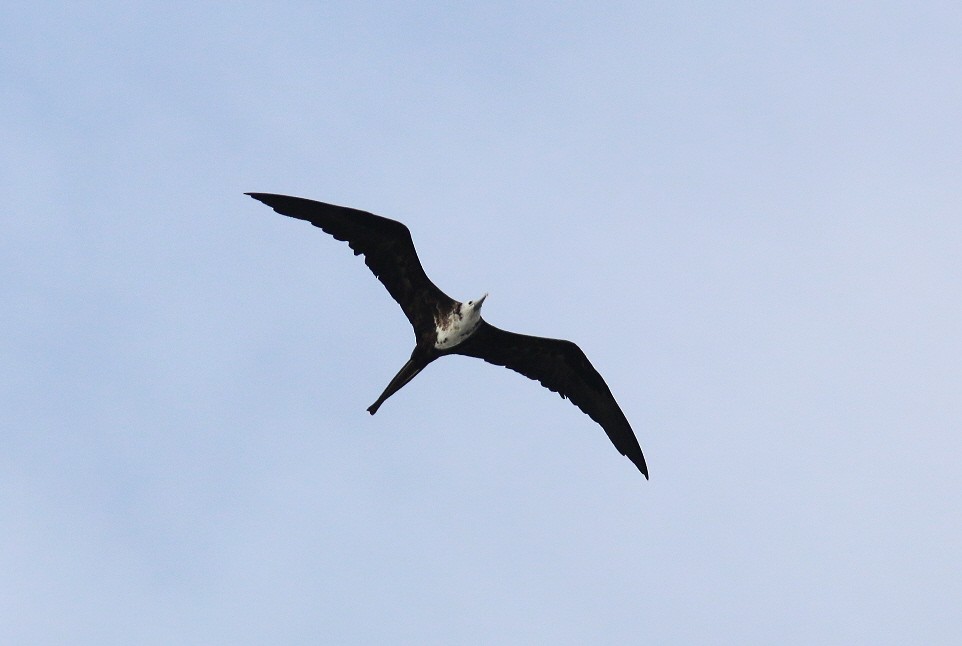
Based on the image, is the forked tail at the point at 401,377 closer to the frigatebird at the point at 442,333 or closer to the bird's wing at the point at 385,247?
the frigatebird at the point at 442,333

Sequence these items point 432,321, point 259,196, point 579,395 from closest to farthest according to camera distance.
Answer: point 259,196 < point 432,321 < point 579,395

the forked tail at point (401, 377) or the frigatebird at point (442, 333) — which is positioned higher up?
the frigatebird at point (442, 333)

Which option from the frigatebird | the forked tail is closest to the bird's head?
the frigatebird

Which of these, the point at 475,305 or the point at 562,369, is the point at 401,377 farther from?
the point at 562,369

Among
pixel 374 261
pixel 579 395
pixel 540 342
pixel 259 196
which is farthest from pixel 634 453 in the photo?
pixel 259 196

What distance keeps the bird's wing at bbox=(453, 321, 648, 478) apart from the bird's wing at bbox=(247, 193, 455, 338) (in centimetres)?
105

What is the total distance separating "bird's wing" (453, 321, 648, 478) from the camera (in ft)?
79.7

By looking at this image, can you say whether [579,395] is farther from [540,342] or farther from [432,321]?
[432,321]

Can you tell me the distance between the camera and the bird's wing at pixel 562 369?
24.3 m

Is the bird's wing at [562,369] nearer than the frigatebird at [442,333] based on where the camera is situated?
No

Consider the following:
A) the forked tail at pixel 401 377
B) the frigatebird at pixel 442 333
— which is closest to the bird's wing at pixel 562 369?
the frigatebird at pixel 442 333

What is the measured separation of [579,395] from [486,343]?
2364 mm

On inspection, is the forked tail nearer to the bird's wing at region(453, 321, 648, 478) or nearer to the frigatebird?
the frigatebird

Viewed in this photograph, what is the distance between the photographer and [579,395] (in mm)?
25219
